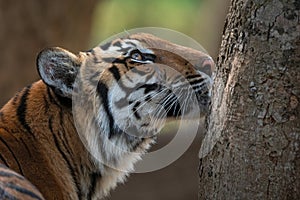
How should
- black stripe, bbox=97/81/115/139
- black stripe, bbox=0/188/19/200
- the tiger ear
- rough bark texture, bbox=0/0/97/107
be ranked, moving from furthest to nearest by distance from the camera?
rough bark texture, bbox=0/0/97/107 < black stripe, bbox=97/81/115/139 < the tiger ear < black stripe, bbox=0/188/19/200

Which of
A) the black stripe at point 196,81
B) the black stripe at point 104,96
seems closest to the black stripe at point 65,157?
the black stripe at point 104,96

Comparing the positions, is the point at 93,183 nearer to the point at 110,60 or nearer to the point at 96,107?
the point at 96,107

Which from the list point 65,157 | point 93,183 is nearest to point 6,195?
point 65,157

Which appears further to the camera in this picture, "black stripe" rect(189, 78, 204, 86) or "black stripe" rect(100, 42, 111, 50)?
"black stripe" rect(100, 42, 111, 50)

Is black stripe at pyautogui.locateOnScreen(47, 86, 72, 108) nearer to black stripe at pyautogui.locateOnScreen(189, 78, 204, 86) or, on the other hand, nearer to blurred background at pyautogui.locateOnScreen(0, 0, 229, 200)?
black stripe at pyautogui.locateOnScreen(189, 78, 204, 86)

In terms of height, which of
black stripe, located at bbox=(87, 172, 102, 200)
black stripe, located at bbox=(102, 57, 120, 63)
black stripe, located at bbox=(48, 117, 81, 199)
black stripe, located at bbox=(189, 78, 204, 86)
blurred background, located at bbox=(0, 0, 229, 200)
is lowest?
blurred background, located at bbox=(0, 0, 229, 200)

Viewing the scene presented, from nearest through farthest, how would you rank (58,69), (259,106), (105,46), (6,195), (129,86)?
(6,195), (259,106), (58,69), (129,86), (105,46)

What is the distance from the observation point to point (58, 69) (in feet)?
11.0

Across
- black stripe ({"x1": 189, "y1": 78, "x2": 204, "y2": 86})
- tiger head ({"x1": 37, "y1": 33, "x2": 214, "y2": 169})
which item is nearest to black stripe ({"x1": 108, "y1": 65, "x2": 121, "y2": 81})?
tiger head ({"x1": 37, "y1": 33, "x2": 214, "y2": 169})

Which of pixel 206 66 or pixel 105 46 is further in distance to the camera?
pixel 105 46

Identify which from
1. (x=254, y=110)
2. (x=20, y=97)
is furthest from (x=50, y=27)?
(x=254, y=110)

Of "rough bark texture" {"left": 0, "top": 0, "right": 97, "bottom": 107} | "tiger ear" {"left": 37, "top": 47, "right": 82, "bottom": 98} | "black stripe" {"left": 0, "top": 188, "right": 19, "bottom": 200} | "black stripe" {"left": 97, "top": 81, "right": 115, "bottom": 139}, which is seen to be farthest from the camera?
"rough bark texture" {"left": 0, "top": 0, "right": 97, "bottom": 107}

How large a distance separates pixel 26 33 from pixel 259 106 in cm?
436

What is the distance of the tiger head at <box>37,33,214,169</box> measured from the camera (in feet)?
11.1
